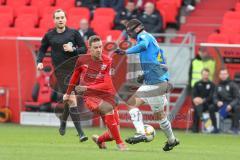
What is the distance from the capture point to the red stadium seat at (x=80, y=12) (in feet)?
81.1

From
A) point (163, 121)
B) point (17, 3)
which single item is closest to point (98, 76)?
point (163, 121)

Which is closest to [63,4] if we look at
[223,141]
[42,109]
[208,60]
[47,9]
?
[47,9]

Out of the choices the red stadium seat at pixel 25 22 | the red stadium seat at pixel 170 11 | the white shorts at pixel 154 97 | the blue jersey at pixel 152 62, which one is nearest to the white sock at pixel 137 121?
the white shorts at pixel 154 97

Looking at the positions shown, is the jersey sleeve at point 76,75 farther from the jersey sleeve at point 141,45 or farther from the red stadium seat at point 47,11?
the red stadium seat at point 47,11

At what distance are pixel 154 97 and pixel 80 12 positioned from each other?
10.4 m

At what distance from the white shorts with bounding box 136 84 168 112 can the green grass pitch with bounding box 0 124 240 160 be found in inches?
29.2

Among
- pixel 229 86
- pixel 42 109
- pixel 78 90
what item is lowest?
pixel 42 109

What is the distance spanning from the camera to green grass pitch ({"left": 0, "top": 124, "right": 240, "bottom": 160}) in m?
13.2

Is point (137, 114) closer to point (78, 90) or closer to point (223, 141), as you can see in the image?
point (78, 90)

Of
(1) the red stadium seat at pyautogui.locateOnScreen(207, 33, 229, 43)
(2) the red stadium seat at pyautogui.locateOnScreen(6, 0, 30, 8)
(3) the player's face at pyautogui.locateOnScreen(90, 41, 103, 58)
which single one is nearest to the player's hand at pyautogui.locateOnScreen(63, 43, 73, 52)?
(3) the player's face at pyautogui.locateOnScreen(90, 41, 103, 58)

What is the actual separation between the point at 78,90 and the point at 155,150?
5.49ft

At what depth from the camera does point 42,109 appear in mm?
22922

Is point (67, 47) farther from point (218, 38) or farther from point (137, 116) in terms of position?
point (218, 38)

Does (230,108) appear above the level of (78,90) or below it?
below
